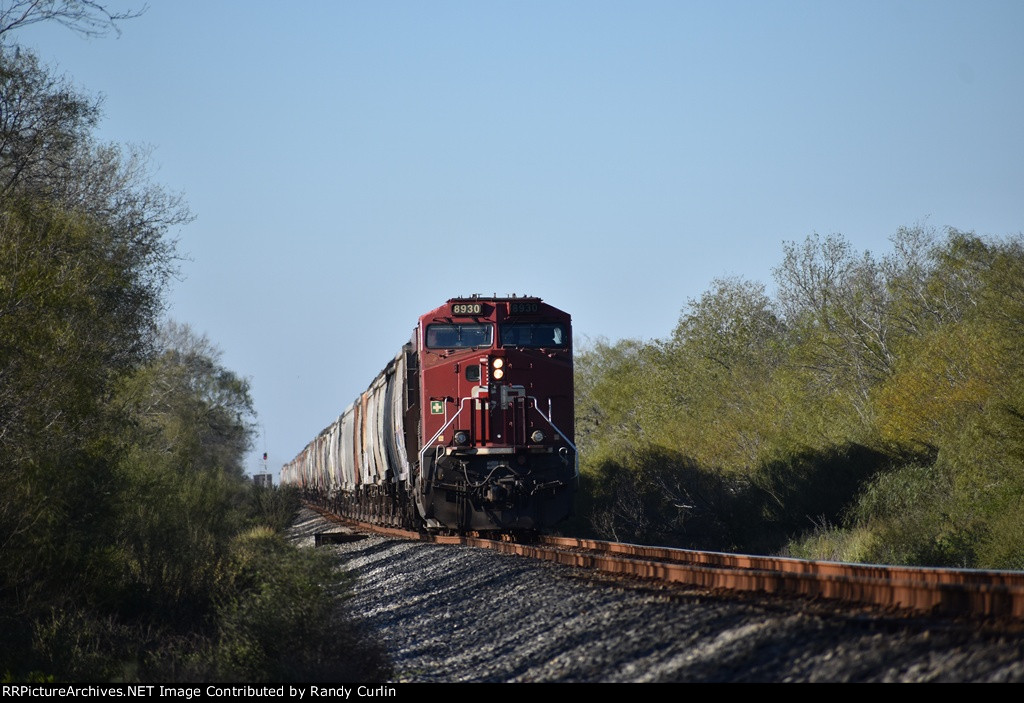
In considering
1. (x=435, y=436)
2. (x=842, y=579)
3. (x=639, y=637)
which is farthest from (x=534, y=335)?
(x=639, y=637)

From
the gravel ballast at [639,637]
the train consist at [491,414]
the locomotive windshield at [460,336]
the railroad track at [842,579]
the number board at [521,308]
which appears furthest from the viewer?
the number board at [521,308]

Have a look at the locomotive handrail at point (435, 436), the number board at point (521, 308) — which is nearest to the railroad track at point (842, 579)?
the locomotive handrail at point (435, 436)

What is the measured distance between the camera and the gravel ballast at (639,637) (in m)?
5.36

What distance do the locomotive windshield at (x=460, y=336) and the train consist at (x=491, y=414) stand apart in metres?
0.02

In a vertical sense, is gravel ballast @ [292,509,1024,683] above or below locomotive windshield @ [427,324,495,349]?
below

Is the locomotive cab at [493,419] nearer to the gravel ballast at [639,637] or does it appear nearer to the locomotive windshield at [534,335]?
the locomotive windshield at [534,335]

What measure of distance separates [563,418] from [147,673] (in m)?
10.3

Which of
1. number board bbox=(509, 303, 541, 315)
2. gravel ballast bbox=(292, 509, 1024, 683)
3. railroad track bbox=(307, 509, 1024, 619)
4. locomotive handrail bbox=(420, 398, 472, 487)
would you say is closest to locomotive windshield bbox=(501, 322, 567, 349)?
number board bbox=(509, 303, 541, 315)

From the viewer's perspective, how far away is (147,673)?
31.6 feet

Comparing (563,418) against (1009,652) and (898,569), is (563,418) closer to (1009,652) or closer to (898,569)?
(898,569)

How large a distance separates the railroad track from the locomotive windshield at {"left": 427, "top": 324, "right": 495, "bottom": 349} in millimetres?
5128

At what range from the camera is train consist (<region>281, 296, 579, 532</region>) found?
18406 millimetres

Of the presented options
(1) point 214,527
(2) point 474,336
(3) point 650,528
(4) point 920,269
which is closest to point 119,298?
(1) point 214,527

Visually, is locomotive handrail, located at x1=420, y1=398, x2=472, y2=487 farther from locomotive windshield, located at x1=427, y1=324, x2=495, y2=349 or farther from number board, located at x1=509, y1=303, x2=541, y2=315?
number board, located at x1=509, y1=303, x2=541, y2=315
